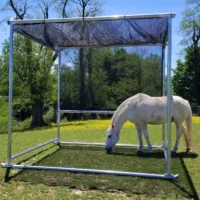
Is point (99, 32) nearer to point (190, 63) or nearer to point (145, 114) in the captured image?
point (145, 114)

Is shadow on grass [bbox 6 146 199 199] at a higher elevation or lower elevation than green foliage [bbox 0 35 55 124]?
lower

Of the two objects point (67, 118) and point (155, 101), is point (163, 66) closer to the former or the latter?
point (155, 101)

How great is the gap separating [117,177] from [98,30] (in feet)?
11.1

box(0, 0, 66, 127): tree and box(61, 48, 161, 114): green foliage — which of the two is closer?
box(61, 48, 161, 114): green foliage

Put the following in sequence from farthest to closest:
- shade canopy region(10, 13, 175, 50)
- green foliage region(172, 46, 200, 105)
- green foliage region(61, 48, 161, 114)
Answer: green foliage region(172, 46, 200, 105) < green foliage region(61, 48, 161, 114) < shade canopy region(10, 13, 175, 50)

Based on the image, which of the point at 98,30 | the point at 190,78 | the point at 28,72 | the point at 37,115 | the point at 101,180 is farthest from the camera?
the point at 190,78

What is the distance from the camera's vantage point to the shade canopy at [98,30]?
5.62 m

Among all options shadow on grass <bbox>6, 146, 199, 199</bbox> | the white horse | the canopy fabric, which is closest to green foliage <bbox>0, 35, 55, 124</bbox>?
the canopy fabric

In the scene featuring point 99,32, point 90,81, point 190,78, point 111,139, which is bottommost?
point 111,139

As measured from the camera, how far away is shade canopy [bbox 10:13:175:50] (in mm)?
5621

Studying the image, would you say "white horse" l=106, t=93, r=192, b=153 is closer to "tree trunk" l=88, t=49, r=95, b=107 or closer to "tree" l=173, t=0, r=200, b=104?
"tree trunk" l=88, t=49, r=95, b=107

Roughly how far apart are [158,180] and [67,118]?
2018 centimetres

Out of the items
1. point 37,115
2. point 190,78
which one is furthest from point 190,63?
point 37,115

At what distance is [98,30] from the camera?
271 inches
